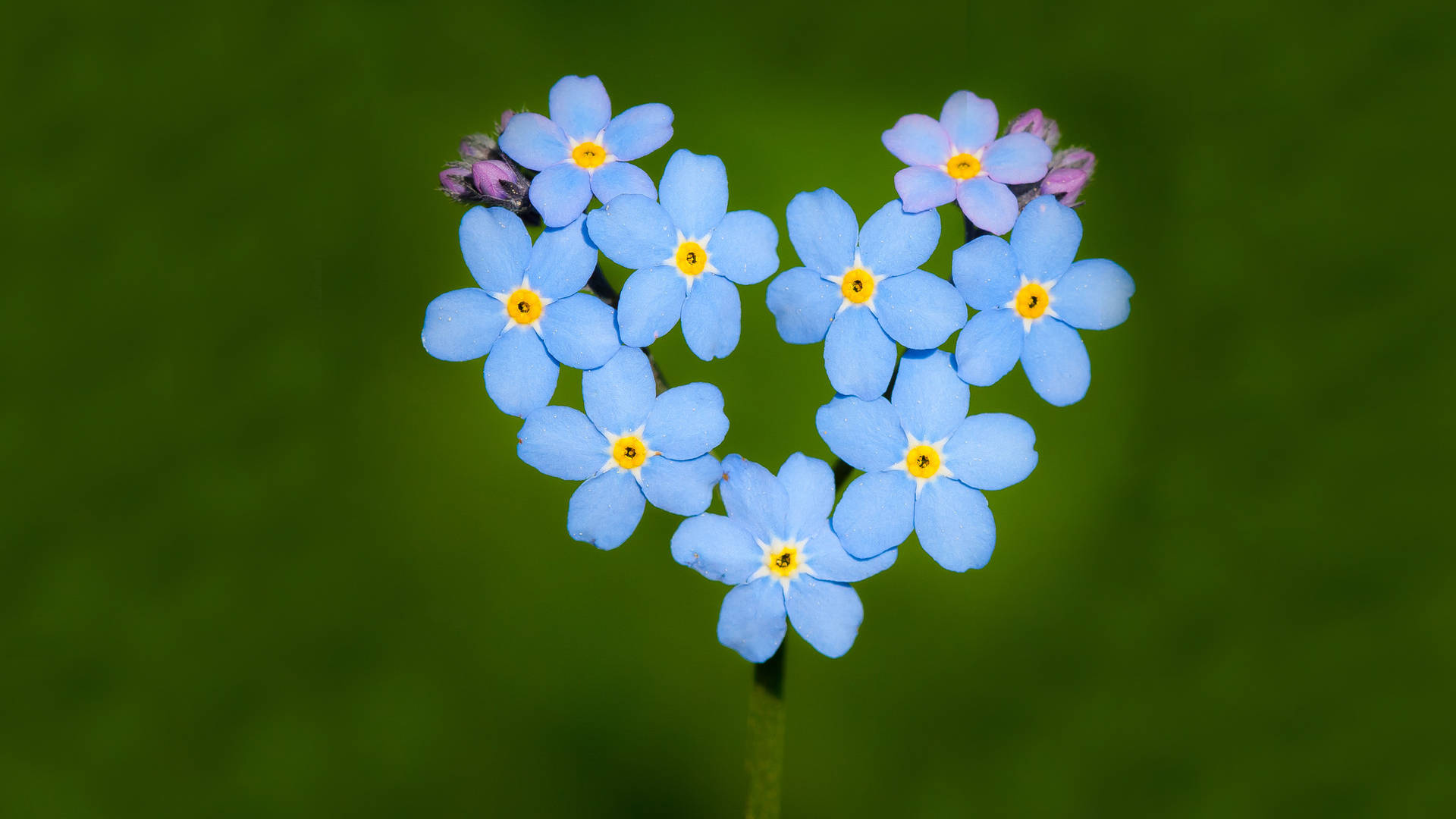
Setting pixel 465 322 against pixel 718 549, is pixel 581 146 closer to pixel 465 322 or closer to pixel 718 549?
pixel 465 322

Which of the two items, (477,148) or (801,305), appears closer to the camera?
(801,305)

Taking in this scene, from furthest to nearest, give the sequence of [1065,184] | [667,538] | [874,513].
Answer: [667,538]
[1065,184]
[874,513]

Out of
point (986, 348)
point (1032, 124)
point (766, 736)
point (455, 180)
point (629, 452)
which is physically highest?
point (1032, 124)

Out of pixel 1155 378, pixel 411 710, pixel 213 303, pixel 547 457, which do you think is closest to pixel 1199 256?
pixel 1155 378

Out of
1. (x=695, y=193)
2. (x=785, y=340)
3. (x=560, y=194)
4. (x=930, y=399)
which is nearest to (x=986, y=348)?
(x=930, y=399)

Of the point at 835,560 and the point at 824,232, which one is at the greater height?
the point at 824,232

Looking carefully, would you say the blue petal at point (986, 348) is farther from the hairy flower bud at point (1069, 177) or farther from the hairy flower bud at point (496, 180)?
the hairy flower bud at point (496, 180)

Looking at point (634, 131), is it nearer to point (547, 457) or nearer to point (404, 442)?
point (547, 457)

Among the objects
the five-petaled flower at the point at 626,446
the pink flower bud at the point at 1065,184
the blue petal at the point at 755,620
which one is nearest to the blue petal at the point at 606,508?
the five-petaled flower at the point at 626,446
